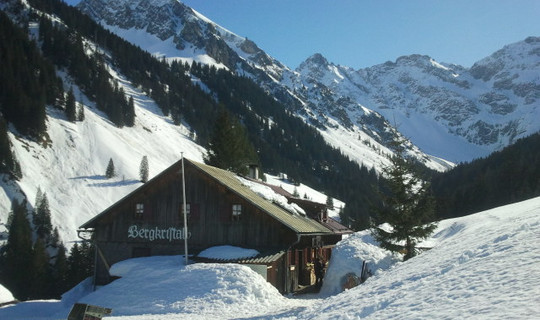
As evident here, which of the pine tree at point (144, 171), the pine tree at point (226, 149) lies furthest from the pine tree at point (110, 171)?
the pine tree at point (226, 149)

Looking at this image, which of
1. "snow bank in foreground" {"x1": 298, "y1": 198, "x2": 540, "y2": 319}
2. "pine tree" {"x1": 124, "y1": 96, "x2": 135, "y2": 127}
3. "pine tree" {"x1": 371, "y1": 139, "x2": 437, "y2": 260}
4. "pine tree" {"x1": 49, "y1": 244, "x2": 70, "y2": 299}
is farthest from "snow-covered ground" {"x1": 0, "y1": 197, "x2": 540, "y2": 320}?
"pine tree" {"x1": 124, "y1": 96, "x2": 135, "y2": 127}

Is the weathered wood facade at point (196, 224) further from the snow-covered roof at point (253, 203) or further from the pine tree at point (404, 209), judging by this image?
the pine tree at point (404, 209)

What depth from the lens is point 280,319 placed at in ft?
44.5

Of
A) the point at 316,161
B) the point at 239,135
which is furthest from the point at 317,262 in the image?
the point at 316,161

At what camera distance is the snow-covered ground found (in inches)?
289

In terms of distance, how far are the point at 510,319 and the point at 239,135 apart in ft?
137

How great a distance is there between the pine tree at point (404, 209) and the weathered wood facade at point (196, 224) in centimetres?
462

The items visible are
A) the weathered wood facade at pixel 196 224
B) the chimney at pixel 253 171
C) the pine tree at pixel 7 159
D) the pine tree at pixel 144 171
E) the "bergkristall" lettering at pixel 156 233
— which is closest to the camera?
the weathered wood facade at pixel 196 224

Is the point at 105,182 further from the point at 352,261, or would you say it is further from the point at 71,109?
the point at 352,261

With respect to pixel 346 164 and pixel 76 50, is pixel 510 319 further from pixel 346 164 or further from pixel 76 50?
pixel 346 164

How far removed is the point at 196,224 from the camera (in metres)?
25.9

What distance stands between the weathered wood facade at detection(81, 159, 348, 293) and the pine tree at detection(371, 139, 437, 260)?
15.2 ft

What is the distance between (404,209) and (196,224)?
12257mm

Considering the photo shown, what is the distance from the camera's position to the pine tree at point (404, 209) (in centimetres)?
2394
